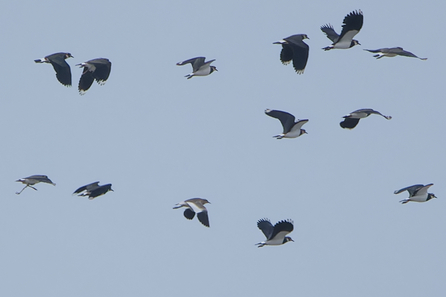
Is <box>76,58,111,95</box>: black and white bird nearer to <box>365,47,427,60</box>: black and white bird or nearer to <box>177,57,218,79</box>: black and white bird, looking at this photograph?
<box>177,57,218,79</box>: black and white bird

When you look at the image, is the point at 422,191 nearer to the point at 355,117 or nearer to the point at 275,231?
the point at 355,117

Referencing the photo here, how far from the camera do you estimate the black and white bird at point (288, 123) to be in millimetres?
37188

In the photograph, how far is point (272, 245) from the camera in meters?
37.1

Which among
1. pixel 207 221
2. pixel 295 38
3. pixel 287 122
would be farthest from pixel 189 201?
pixel 295 38

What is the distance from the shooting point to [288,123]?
37.5 metres

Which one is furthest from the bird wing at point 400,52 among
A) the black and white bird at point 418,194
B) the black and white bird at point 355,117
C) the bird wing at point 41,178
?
the bird wing at point 41,178

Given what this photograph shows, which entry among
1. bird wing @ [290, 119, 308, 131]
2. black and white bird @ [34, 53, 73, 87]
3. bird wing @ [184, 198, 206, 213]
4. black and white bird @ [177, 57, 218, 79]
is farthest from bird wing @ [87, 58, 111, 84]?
bird wing @ [290, 119, 308, 131]

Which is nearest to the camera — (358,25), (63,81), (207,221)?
(207,221)

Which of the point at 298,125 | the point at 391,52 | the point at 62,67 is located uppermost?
the point at 391,52

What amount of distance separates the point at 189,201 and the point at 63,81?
24.3ft

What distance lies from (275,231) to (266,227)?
1.86m

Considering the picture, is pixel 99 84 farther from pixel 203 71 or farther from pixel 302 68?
pixel 302 68

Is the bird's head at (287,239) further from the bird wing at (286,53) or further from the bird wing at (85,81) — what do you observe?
the bird wing at (85,81)

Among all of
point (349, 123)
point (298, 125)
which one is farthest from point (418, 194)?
point (298, 125)
